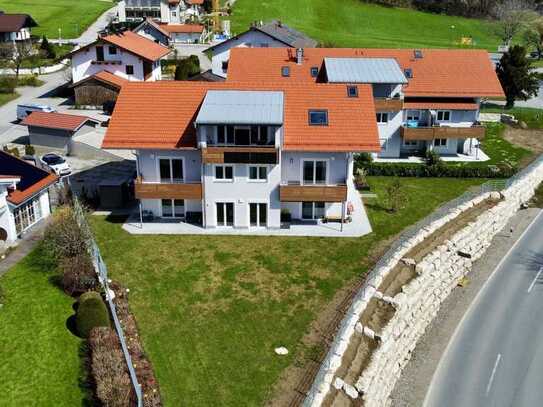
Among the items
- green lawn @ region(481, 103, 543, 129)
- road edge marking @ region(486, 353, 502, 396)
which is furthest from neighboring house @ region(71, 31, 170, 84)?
road edge marking @ region(486, 353, 502, 396)

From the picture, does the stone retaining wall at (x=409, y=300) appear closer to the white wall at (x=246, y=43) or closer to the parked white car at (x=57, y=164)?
the parked white car at (x=57, y=164)

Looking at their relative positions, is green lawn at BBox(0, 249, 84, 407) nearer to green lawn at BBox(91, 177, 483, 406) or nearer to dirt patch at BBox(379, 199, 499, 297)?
green lawn at BBox(91, 177, 483, 406)

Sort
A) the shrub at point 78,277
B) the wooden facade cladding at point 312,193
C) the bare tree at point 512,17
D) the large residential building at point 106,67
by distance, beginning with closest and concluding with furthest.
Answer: the shrub at point 78,277, the wooden facade cladding at point 312,193, the large residential building at point 106,67, the bare tree at point 512,17

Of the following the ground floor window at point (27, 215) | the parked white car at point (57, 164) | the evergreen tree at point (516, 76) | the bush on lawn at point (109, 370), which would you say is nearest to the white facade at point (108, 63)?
the parked white car at point (57, 164)

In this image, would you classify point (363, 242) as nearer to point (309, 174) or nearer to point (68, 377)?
point (309, 174)

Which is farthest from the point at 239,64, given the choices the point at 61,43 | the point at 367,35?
the point at 367,35

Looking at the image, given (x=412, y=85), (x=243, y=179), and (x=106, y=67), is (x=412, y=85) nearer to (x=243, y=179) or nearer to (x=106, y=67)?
(x=243, y=179)

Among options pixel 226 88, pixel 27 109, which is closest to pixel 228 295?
pixel 226 88
